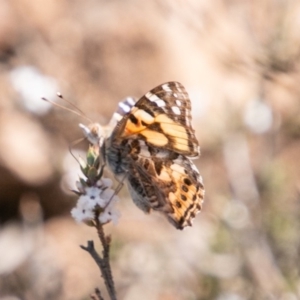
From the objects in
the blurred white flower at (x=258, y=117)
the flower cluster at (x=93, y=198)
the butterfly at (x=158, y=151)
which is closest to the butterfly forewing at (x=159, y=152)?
the butterfly at (x=158, y=151)

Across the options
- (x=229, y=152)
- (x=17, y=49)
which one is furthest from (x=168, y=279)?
(x=17, y=49)

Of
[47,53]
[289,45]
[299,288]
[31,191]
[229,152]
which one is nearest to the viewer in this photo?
[299,288]

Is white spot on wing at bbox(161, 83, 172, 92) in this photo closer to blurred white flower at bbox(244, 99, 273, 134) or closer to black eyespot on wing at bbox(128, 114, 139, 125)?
black eyespot on wing at bbox(128, 114, 139, 125)

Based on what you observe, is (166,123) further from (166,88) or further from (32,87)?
(32,87)

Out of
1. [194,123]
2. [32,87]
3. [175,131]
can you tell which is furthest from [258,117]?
[175,131]

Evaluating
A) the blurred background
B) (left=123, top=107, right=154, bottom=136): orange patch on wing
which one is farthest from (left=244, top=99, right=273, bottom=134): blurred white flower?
(left=123, top=107, right=154, bottom=136): orange patch on wing

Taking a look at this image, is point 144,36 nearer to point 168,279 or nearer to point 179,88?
point 168,279
